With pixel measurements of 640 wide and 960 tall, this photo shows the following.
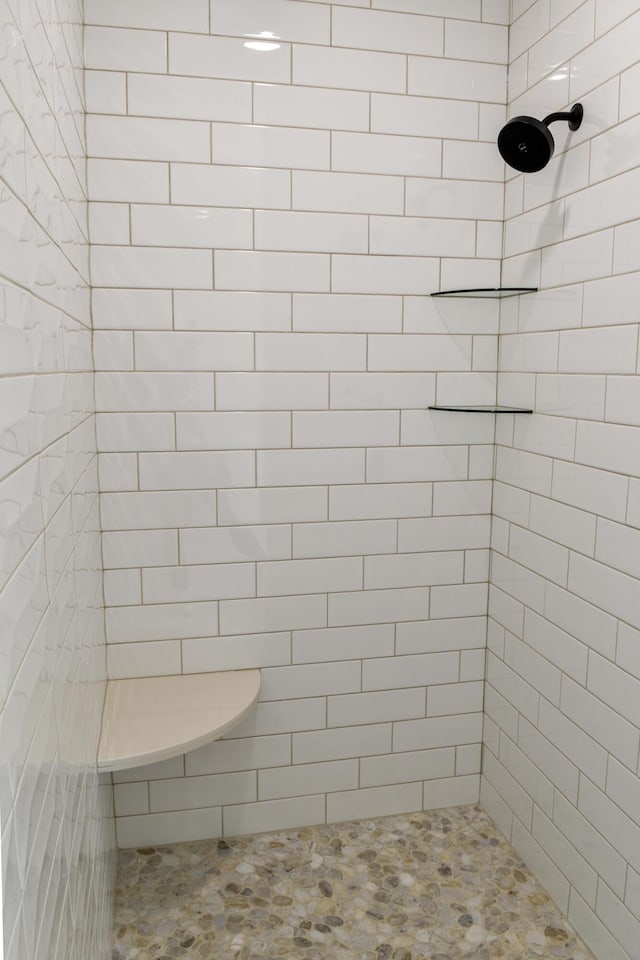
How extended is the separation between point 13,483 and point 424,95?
1700 mm

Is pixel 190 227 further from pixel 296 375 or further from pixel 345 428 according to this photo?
pixel 345 428

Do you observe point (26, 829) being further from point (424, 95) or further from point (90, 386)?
point (424, 95)

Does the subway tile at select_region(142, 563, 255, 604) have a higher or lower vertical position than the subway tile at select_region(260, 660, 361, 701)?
higher

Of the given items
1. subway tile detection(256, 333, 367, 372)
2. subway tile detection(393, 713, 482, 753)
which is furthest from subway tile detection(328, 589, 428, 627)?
subway tile detection(256, 333, 367, 372)

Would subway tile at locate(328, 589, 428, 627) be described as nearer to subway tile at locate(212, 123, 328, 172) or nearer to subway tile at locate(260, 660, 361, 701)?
subway tile at locate(260, 660, 361, 701)

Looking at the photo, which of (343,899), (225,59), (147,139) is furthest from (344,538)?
(225,59)

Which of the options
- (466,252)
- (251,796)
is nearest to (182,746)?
(251,796)

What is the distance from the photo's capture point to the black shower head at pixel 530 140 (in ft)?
5.13

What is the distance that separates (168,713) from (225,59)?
65.4 inches

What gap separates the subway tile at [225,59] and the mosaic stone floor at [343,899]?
1996 millimetres

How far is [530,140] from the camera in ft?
5.22

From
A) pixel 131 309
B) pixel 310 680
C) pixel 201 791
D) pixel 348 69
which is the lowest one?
pixel 201 791

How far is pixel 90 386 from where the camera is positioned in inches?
68.7

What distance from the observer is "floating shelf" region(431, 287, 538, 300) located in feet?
6.11
